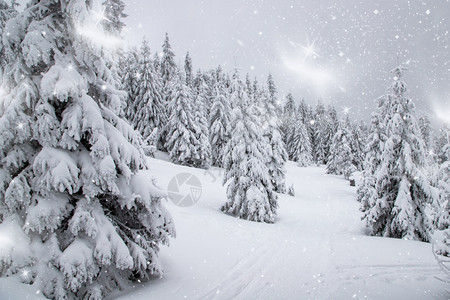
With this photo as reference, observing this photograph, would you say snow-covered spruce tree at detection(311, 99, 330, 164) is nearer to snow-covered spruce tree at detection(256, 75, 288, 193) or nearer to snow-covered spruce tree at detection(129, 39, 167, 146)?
snow-covered spruce tree at detection(256, 75, 288, 193)

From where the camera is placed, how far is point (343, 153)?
5128cm

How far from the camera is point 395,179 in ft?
53.5

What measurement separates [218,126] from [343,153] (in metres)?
24.3

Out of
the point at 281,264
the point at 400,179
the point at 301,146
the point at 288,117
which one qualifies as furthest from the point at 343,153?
Answer: the point at 281,264

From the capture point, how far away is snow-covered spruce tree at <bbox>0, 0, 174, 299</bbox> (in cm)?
589

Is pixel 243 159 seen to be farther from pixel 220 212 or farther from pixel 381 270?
pixel 381 270

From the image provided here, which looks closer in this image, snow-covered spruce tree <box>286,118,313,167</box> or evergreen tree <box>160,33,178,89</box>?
evergreen tree <box>160,33,178,89</box>

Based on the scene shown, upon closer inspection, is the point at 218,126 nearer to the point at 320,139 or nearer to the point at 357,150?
the point at 357,150

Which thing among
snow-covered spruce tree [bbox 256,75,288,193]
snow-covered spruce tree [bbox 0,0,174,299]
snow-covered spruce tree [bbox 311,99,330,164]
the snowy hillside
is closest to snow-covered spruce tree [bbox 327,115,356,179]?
snow-covered spruce tree [bbox 311,99,330,164]

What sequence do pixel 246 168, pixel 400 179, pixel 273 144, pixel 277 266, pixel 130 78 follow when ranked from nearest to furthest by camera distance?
pixel 277 266 → pixel 400 179 → pixel 246 168 → pixel 273 144 → pixel 130 78

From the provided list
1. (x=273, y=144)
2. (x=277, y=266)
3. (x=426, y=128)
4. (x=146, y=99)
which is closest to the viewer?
(x=277, y=266)

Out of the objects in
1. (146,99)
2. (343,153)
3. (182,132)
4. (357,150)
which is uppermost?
(146,99)

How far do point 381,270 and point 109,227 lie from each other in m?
8.43

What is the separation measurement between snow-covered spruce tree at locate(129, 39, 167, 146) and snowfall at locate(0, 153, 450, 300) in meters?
24.9
